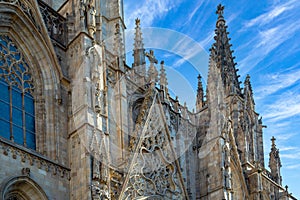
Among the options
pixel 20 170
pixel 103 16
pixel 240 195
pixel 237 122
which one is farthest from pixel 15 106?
pixel 237 122

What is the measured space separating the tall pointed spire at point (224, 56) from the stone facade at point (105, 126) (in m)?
4.47

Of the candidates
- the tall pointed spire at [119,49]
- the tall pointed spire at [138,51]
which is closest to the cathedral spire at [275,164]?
the tall pointed spire at [138,51]

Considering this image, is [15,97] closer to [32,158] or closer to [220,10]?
[32,158]

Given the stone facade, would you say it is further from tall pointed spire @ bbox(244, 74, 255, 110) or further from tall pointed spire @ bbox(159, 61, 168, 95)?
tall pointed spire @ bbox(244, 74, 255, 110)

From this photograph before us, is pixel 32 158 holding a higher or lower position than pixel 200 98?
lower

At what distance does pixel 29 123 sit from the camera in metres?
17.8

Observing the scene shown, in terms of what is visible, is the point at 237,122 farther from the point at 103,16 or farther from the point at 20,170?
the point at 20,170

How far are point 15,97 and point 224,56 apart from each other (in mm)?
17582

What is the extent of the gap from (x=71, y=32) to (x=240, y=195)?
1126cm

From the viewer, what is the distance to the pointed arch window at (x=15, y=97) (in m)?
17.1

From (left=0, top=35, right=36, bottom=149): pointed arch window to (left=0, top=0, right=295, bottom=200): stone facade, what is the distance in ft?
0.62

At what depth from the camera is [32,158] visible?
16.6m

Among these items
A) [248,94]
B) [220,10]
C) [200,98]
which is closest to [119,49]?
[200,98]

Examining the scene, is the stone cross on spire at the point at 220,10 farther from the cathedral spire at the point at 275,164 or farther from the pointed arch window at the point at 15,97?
the pointed arch window at the point at 15,97
